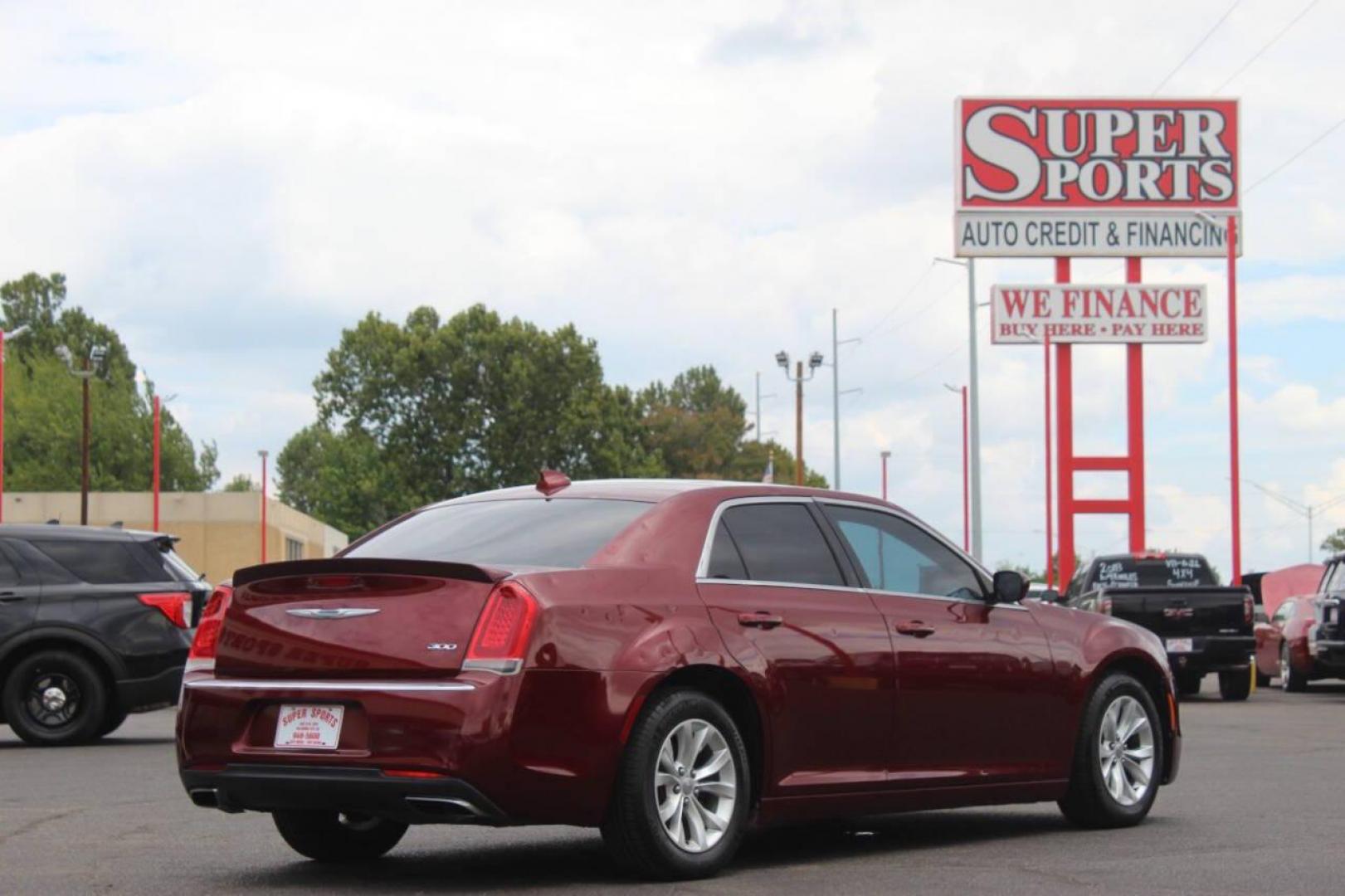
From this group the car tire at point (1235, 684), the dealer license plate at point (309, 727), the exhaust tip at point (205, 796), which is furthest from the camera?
the car tire at point (1235, 684)

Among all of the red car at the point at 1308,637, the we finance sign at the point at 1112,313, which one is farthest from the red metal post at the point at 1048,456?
the red car at the point at 1308,637

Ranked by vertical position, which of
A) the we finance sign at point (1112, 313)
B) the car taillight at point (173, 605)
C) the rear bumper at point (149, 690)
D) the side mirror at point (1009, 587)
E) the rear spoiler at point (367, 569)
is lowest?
the rear bumper at point (149, 690)

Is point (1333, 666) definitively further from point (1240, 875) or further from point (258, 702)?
point (258, 702)

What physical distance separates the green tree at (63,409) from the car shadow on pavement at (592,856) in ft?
313

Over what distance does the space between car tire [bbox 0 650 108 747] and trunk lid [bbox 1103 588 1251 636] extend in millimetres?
12405

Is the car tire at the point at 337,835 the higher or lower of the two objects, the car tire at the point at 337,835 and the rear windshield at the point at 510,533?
the lower

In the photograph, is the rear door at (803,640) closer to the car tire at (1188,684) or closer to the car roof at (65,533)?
the car roof at (65,533)

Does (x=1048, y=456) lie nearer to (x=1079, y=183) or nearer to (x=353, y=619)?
(x=1079, y=183)

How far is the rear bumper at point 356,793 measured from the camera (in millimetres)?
Result: 7539

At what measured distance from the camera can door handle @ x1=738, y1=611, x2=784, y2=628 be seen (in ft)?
27.7

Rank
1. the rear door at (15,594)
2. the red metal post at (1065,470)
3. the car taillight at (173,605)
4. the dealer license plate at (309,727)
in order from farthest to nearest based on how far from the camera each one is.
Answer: the red metal post at (1065,470) < the car taillight at (173,605) < the rear door at (15,594) < the dealer license plate at (309,727)

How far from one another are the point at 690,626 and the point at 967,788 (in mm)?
1966

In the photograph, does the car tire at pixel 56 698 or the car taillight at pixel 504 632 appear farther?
the car tire at pixel 56 698

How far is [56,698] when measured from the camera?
55.0ft
